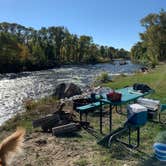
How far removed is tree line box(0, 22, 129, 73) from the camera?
1753 inches

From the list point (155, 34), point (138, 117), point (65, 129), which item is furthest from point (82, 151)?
Result: point (155, 34)

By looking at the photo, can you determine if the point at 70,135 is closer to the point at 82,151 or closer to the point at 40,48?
the point at 82,151

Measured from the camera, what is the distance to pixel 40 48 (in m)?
56.7

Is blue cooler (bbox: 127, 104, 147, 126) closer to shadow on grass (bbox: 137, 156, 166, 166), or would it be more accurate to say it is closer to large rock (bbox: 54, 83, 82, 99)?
shadow on grass (bbox: 137, 156, 166, 166)

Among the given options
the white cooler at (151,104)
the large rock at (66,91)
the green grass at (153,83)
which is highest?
the white cooler at (151,104)

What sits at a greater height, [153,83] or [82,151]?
[153,83]

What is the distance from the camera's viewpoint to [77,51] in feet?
227

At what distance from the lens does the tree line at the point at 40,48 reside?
4453 cm

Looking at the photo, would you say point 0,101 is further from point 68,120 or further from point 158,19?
point 158,19

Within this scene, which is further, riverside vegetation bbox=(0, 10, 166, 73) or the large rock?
riverside vegetation bbox=(0, 10, 166, 73)

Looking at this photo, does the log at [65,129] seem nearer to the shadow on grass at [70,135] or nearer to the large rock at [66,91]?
the shadow on grass at [70,135]

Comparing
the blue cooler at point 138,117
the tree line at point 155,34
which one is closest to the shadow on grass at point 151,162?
the blue cooler at point 138,117

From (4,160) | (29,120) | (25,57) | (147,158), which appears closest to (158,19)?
(25,57)

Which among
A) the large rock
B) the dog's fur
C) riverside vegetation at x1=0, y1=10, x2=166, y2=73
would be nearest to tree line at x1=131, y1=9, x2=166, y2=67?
riverside vegetation at x1=0, y1=10, x2=166, y2=73
